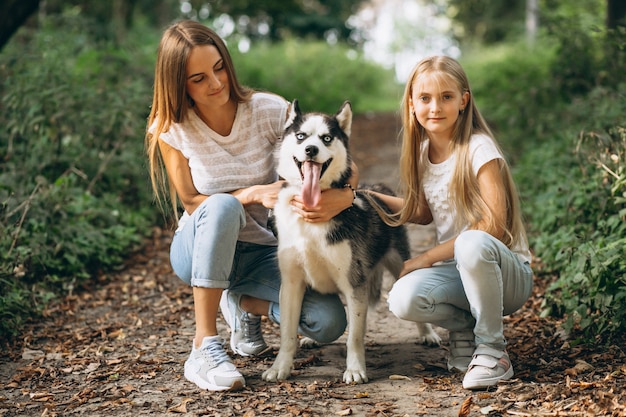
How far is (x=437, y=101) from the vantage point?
3047 mm

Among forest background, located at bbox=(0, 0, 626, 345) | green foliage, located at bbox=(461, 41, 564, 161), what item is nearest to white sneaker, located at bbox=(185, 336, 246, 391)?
forest background, located at bbox=(0, 0, 626, 345)

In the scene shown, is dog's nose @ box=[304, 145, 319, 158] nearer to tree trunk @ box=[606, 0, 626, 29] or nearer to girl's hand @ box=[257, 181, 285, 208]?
girl's hand @ box=[257, 181, 285, 208]

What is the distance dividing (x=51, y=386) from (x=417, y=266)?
1825 mm

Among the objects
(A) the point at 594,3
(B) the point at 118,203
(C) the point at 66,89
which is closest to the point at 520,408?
(B) the point at 118,203

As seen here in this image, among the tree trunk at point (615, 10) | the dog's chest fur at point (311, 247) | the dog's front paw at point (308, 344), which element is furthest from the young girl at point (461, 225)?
the tree trunk at point (615, 10)

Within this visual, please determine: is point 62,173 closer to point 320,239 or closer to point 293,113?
point 293,113

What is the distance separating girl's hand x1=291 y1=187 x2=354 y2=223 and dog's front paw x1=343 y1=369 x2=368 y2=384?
0.71 metres

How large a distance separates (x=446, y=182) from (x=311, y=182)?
0.67 metres

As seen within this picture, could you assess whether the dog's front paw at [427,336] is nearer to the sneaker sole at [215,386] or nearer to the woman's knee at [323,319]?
the woman's knee at [323,319]

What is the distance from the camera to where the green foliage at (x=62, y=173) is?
4.58m

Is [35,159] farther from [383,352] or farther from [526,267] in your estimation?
[526,267]

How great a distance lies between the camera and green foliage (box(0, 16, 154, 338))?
458 centimetres

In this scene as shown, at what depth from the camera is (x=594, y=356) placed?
3.08 metres

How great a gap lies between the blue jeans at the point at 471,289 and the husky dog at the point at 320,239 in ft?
0.73
